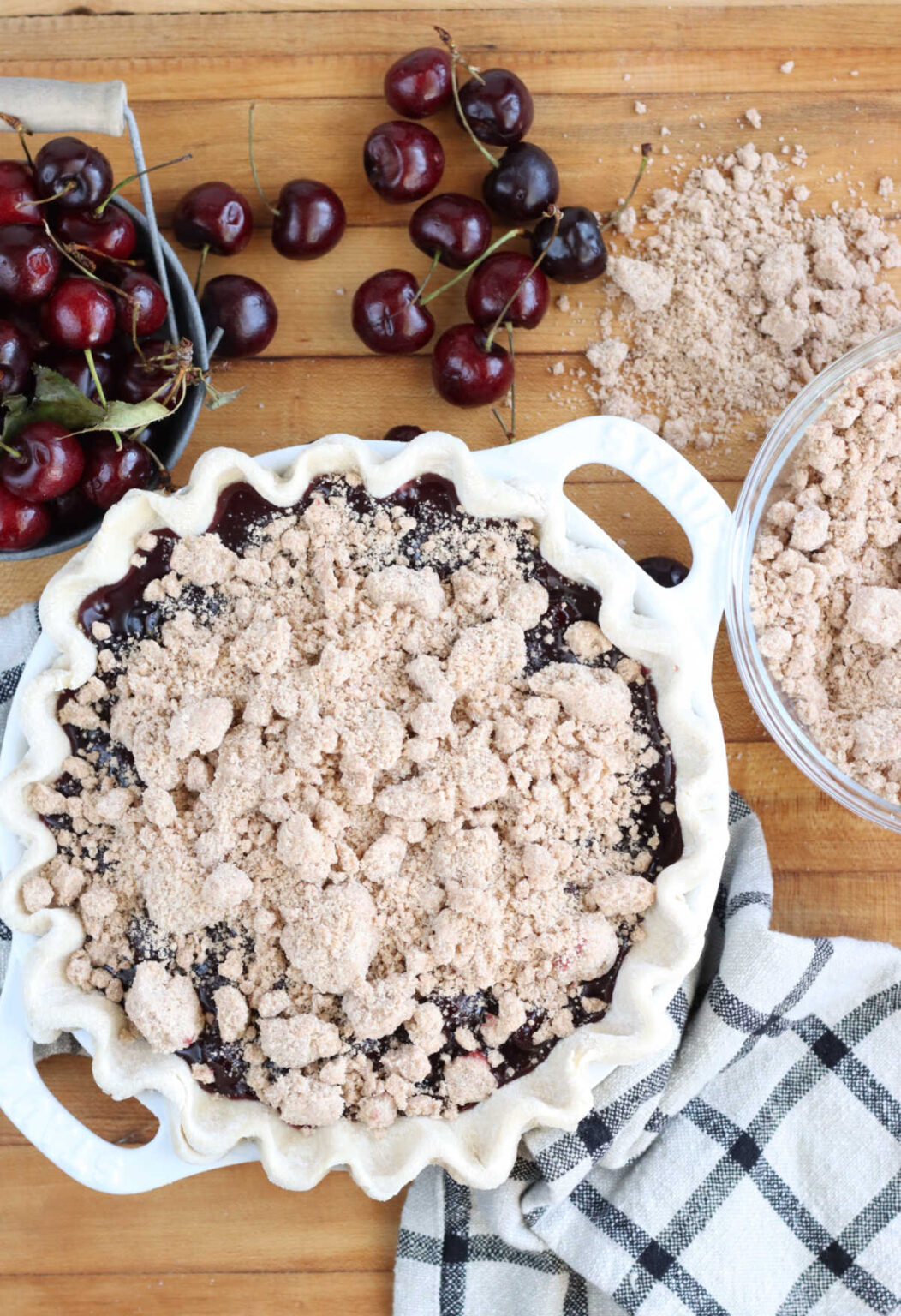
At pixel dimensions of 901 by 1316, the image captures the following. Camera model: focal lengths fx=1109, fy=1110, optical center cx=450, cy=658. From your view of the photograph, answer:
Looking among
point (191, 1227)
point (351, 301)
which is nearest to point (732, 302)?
point (351, 301)

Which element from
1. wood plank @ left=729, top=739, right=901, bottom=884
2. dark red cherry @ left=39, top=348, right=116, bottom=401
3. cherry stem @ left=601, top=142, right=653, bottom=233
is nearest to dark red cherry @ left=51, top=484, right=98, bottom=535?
dark red cherry @ left=39, top=348, right=116, bottom=401

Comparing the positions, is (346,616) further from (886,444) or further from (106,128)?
(886,444)

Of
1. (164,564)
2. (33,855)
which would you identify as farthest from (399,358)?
(33,855)

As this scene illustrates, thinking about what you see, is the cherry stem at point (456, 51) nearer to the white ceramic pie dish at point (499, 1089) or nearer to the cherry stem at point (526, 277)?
the cherry stem at point (526, 277)

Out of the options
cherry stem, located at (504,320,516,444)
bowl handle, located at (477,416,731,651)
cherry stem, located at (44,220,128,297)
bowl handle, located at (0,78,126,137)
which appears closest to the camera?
bowl handle, located at (0,78,126,137)

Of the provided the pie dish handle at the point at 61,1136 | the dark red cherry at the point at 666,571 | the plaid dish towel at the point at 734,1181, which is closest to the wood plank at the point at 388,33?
the dark red cherry at the point at 666,571

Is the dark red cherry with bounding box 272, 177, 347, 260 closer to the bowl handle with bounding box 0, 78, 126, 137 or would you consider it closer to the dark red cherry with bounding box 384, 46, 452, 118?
the dark red cherry with bounding box 384, 46, 452, 118

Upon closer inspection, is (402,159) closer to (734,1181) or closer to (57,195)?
(57,195)
